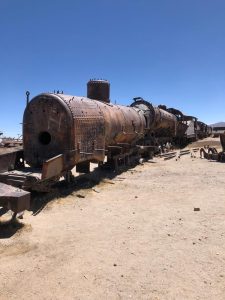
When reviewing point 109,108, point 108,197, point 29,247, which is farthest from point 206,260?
point 109,108

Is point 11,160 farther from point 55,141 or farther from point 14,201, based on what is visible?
point 14,201

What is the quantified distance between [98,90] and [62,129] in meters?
4.68

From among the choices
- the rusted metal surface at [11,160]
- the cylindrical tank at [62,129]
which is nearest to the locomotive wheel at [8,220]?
the rusted metal surface at [11,160]

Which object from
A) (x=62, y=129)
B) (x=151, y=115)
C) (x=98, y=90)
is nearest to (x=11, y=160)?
(x=62, y=129)

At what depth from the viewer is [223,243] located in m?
6.41

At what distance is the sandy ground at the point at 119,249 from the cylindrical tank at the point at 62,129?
141 centimetres

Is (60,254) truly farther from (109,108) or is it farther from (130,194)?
(109,108)

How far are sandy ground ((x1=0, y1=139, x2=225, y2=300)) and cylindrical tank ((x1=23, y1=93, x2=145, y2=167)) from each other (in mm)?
1414

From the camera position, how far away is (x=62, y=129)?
996cm

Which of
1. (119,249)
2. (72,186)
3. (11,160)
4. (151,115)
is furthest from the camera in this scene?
(151,115)

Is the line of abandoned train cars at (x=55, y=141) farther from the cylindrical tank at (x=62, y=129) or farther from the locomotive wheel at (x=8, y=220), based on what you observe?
the locomotive wheel at (x=8, y=220)

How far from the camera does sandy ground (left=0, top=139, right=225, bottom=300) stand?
15.7ft

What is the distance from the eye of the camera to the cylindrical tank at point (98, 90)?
1422 centimetres

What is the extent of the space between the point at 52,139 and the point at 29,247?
4438 mm
